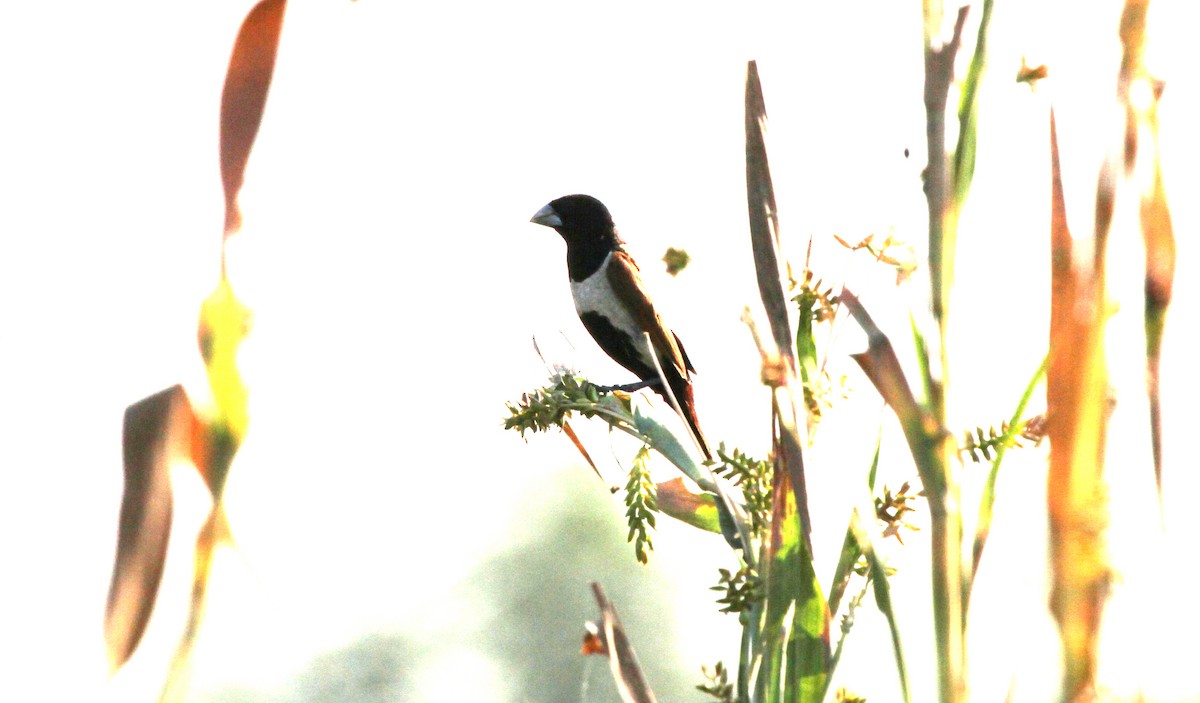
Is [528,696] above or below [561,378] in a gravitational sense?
below

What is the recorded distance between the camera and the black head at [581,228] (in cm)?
411

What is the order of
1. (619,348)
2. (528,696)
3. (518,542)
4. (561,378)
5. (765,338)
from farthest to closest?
(518,542), (528,696), (619,348), (561,378), (765,338)

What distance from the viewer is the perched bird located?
339 centimetres

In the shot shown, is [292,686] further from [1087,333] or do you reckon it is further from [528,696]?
[1087,333]

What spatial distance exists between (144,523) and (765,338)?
1.65 feet

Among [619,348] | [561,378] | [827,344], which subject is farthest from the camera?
[619,348]

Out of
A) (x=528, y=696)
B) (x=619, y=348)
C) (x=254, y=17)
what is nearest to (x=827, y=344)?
(x=254, y=17)

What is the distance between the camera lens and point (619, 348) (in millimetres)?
3773

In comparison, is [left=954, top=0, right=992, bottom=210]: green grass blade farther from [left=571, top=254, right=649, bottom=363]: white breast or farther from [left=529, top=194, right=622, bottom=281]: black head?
[left=529, top=194, right=622, bottom=281]: black head

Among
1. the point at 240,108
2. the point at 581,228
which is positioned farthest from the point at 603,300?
the point at 240,108

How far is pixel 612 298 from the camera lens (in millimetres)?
3838

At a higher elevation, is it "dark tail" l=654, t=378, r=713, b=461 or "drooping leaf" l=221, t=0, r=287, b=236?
"drooping leaf" l=221, t=0, r=287, b=236

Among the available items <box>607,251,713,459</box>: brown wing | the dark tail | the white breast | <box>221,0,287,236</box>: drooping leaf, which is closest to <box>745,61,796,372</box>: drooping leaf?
<box>221,0,287,236</box>: drooping leaf

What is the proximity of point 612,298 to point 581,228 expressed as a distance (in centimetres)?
43
